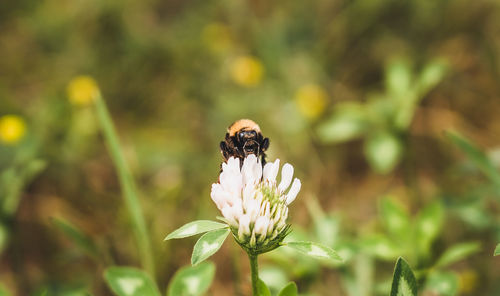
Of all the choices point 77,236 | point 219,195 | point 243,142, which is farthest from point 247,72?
point 219,195

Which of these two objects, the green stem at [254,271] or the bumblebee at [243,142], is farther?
the bumblebee at [243,142]

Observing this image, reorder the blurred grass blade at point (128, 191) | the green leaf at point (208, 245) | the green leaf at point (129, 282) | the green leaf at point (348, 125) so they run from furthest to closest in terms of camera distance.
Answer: the green leaf at point (348, 125), the blurred grass blade at point (128, 191), the green leaf at point (129, 282), the green leaf at point (208, 245)

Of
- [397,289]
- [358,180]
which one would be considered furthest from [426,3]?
[397,289]

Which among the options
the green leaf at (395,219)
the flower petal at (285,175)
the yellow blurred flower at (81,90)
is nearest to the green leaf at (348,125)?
the green leaf at (395,219)

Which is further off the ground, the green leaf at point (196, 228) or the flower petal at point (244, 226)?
the green leaf at point (196, 228)

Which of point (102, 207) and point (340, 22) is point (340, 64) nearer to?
point (340, 22)

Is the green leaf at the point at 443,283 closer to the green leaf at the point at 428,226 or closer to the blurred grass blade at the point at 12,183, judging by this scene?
the green leaf at the point at 428,226

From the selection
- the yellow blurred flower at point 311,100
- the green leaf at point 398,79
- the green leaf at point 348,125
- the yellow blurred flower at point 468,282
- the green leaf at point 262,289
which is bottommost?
the green leaf at point 262,289

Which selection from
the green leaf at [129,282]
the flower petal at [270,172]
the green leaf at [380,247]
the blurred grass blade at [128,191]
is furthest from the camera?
the blurred grass blade at [128,191]

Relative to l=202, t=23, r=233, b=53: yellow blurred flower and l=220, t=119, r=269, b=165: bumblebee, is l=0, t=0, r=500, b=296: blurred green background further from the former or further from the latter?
l=220, t=119, r=269, b=165: bumblebee
